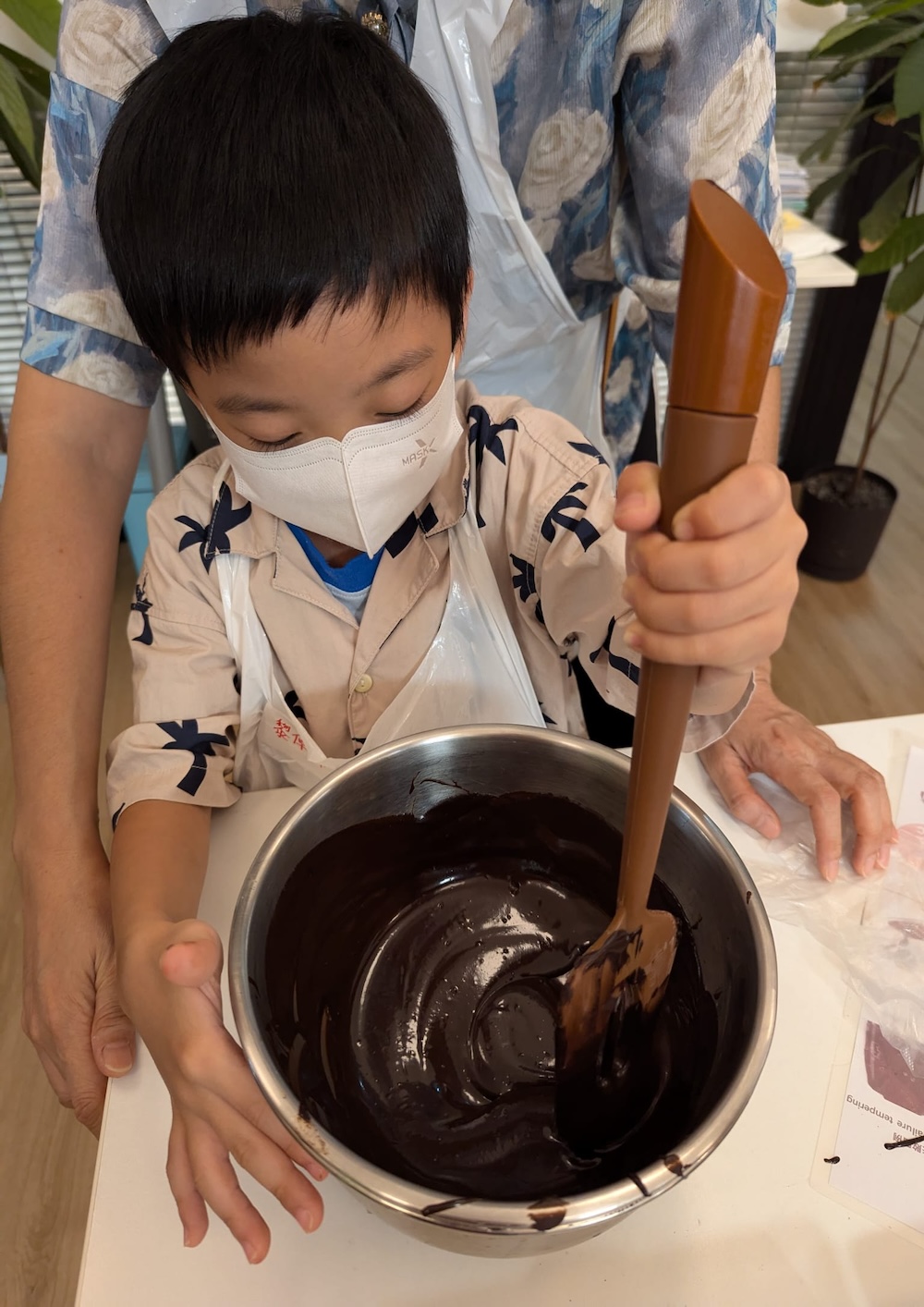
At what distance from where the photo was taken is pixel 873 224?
61.8 inches

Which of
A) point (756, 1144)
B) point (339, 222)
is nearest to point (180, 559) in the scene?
point (339, 222)

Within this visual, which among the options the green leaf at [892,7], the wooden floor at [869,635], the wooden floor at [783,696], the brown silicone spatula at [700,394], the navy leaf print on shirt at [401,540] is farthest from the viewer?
→ the wooden floor at [869,635]

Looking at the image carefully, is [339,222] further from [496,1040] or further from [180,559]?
[496,1040]

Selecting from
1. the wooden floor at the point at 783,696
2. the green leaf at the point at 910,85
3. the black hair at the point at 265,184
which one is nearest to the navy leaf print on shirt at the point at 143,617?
the black hair at the point at 265,184

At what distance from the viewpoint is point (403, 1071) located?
0.57 metres

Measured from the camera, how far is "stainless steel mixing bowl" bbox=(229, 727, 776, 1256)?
1.25ft

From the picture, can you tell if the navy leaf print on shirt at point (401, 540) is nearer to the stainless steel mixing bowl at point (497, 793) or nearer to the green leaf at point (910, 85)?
the stainless steel mixing bowl at point (497, 793)

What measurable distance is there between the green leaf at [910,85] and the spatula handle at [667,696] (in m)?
1.35

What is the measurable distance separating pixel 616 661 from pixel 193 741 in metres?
0.36

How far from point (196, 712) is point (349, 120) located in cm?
47

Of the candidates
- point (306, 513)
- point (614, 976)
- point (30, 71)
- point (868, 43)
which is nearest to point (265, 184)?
point (306, 513)

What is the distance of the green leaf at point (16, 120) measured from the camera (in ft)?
4.00

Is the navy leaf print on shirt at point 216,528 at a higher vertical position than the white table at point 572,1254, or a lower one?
higher

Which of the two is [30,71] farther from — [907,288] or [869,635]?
[869,635]
